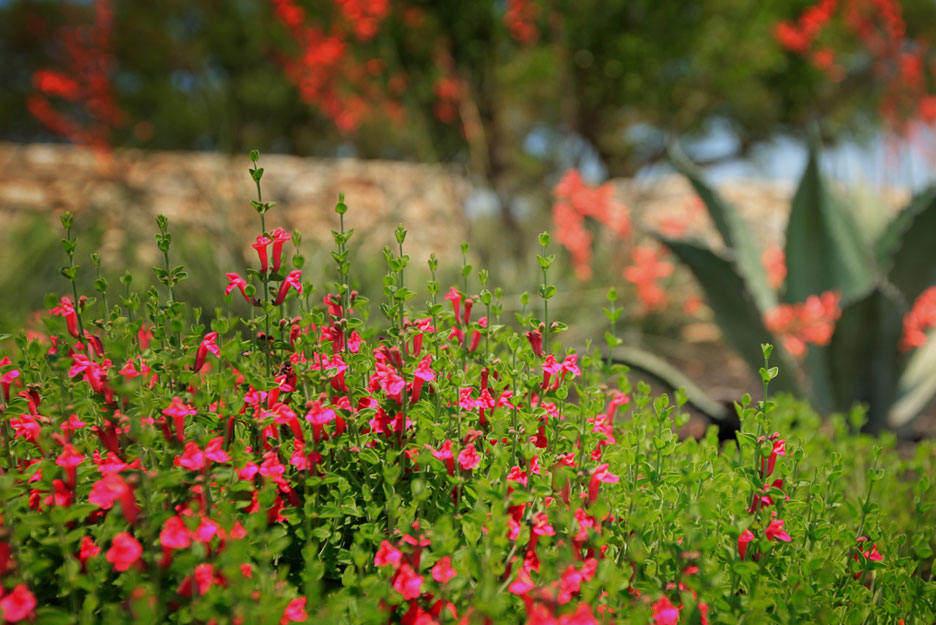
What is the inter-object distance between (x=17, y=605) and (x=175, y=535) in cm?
17

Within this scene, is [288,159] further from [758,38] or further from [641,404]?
[641,404]

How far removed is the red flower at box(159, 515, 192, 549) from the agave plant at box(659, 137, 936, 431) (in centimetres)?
238

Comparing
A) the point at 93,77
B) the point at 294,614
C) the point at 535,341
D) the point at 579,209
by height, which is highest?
the point at 93,77

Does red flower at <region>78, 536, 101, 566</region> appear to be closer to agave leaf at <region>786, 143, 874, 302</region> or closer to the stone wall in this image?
agave leaf at <region>786, 143, 874, 302</region>

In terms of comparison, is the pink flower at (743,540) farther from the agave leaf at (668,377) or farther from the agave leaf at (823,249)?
the agave leaf at (823,249)

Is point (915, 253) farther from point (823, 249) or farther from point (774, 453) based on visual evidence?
point (774, 453)

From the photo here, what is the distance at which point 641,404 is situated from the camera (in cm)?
119

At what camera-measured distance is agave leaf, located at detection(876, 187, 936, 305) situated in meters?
2.71

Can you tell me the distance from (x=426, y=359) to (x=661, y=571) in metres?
0.50

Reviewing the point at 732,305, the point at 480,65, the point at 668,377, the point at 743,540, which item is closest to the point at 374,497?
the point at 743,540

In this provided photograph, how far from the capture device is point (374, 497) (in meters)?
1.07

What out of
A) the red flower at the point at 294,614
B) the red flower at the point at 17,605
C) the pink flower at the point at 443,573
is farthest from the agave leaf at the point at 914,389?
the red flower at the point at 17,605

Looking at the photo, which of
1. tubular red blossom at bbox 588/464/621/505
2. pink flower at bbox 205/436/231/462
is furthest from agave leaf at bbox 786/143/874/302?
pink flower at bbox 205/436/231/462

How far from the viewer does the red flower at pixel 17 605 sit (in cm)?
70
